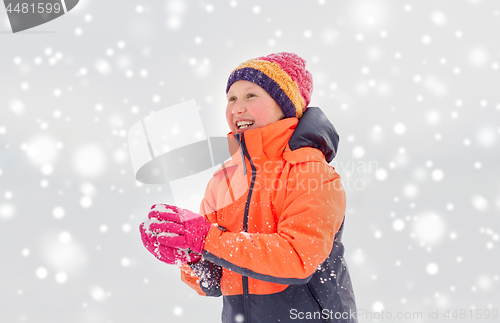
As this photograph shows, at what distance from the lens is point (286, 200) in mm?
1104

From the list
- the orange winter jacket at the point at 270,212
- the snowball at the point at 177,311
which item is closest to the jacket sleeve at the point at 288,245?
the orange winter jacket at the point at 270,212

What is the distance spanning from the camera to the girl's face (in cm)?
131

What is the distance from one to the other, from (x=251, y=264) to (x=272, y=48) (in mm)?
2009

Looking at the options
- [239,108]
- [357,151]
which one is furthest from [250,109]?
[357,151]

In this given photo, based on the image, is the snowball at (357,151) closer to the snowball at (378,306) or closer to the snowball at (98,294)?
the snowball at (378,306)

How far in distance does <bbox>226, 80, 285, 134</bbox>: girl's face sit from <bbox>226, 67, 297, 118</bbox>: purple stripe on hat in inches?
0.5

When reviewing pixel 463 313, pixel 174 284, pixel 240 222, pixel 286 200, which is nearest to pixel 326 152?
pixel 286 200

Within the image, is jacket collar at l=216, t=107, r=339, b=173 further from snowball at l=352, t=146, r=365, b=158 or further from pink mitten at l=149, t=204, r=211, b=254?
snowball at l=352, t=146, r=365, b=158

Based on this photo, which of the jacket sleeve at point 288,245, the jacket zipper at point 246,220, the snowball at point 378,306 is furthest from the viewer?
the snowball at point 378,306

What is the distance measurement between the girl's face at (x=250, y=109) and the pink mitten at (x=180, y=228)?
43cm

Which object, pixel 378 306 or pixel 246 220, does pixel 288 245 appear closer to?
pixel 246 220

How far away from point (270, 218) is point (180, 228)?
291 millimetres

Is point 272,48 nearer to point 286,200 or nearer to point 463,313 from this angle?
point 286,200

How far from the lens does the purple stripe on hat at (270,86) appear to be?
4.34 ft
